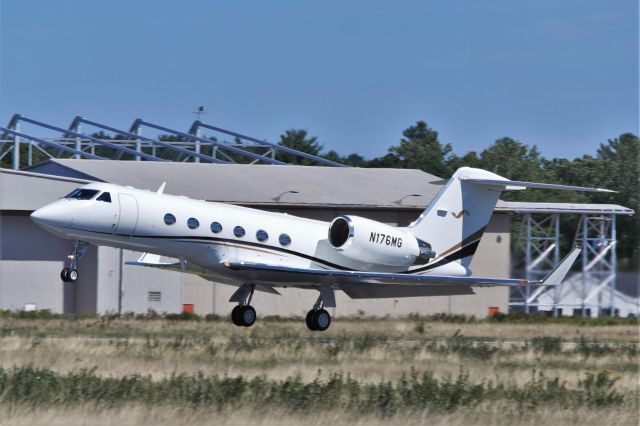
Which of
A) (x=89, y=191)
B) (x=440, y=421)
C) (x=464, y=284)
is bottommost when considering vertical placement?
(x=440, y=421)

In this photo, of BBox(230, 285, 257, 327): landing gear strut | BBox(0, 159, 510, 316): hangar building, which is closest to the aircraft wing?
BBox(230, 285, 257, 327): landing gear strut

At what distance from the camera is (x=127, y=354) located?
18969 mm

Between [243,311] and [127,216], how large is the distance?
409cm

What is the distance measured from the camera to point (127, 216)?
2042 centimetres

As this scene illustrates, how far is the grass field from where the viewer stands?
12625 mm

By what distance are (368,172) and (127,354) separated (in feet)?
66.4

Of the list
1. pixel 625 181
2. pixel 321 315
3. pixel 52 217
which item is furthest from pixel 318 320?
Answer: pixel 625 181

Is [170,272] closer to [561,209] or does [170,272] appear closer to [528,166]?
[561,209]

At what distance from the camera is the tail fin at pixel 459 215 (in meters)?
24.2

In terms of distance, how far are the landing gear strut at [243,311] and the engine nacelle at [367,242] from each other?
2.23 meters

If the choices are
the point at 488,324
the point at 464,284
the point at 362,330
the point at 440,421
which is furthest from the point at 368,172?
the point at 440,421

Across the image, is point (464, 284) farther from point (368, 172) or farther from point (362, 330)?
point (368, 172)

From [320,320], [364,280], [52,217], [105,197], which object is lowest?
[320,320]

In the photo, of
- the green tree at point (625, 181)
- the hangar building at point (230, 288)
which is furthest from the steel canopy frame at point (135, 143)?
the green tree at point (625, 181)
